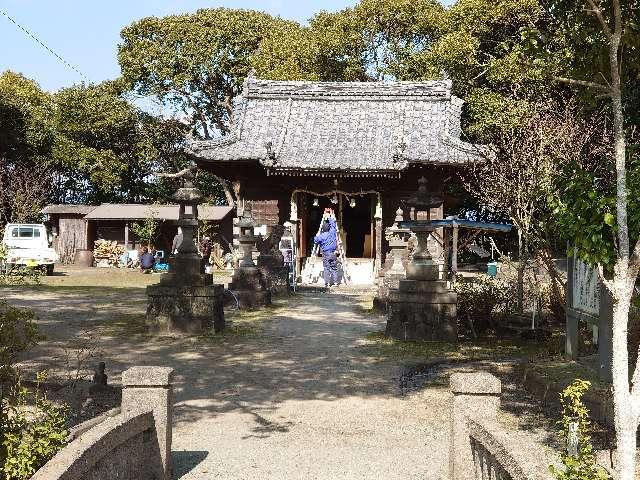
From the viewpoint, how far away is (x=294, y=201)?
2438 cm

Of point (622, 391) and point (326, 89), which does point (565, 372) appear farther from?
point (326, 89)

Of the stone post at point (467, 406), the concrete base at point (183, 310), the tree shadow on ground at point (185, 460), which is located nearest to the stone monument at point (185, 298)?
the concrete base at point (183, 310)

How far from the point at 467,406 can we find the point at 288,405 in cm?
321

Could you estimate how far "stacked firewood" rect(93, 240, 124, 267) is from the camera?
1409 inches

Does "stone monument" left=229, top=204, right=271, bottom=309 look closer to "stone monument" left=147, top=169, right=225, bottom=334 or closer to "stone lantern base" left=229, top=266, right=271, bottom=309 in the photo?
"stone lantern base" left=229, top=266, right=271, bottom=309

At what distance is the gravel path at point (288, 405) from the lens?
593 cm

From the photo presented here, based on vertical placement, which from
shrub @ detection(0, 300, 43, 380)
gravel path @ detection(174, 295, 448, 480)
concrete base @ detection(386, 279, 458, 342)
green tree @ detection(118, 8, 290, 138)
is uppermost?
green tree @ detection(118, 8, 290, 138)

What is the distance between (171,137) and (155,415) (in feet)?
123

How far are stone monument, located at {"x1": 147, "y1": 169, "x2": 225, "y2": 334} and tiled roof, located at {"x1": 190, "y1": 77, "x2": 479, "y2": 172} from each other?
33.0 ft

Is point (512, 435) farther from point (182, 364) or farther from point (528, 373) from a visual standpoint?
point (182, 364)

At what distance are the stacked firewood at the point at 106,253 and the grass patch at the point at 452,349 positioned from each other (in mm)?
25912

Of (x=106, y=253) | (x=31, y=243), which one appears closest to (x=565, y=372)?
(x=31, y=243)

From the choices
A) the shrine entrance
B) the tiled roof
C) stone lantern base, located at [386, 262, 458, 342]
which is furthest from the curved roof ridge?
stone lantern base, located at [386, 262, 458, 342]

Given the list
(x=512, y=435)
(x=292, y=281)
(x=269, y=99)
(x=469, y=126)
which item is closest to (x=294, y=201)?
(x=292, y=281)
